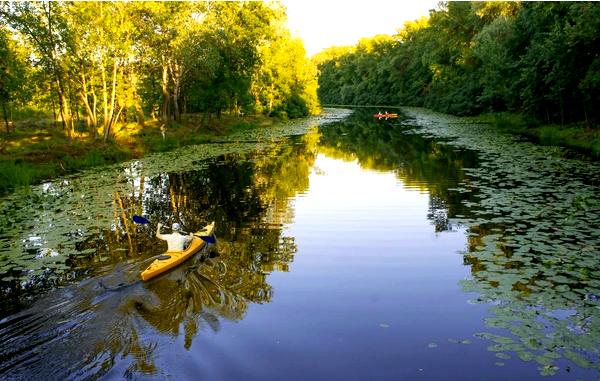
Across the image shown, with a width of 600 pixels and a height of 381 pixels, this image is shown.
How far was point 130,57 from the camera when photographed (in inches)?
1394

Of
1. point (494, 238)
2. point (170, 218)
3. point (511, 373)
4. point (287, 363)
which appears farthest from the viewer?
point (170, 218)

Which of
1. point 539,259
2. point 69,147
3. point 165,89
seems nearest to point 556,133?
point 539,259

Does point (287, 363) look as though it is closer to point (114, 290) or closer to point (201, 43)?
point (114, 290)

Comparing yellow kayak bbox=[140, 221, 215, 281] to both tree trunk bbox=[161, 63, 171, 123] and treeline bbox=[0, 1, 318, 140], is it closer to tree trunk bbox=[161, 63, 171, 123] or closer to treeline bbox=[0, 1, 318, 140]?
treeline bbox=[0, 1, 318, 140]

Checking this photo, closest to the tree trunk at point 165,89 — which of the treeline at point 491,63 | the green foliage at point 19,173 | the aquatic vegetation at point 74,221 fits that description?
the aquatic vegetation at point 74,221

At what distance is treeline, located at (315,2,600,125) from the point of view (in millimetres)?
29359

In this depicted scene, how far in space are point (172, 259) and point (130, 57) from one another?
1115 inches

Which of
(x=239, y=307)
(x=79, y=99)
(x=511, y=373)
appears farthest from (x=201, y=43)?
(x=511, y=373)

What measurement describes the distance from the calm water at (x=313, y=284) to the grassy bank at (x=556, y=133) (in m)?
8.71

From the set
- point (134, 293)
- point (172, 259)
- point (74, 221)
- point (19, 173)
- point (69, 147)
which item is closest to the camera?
point (134, 293)

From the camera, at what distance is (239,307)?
993 centimetres

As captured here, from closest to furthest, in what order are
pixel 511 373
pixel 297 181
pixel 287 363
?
pixel 511 373
pixel 287 363
pixel 297 181

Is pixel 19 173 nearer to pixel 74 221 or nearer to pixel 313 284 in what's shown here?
pixel 74 221

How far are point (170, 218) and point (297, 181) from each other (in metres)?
8.73
